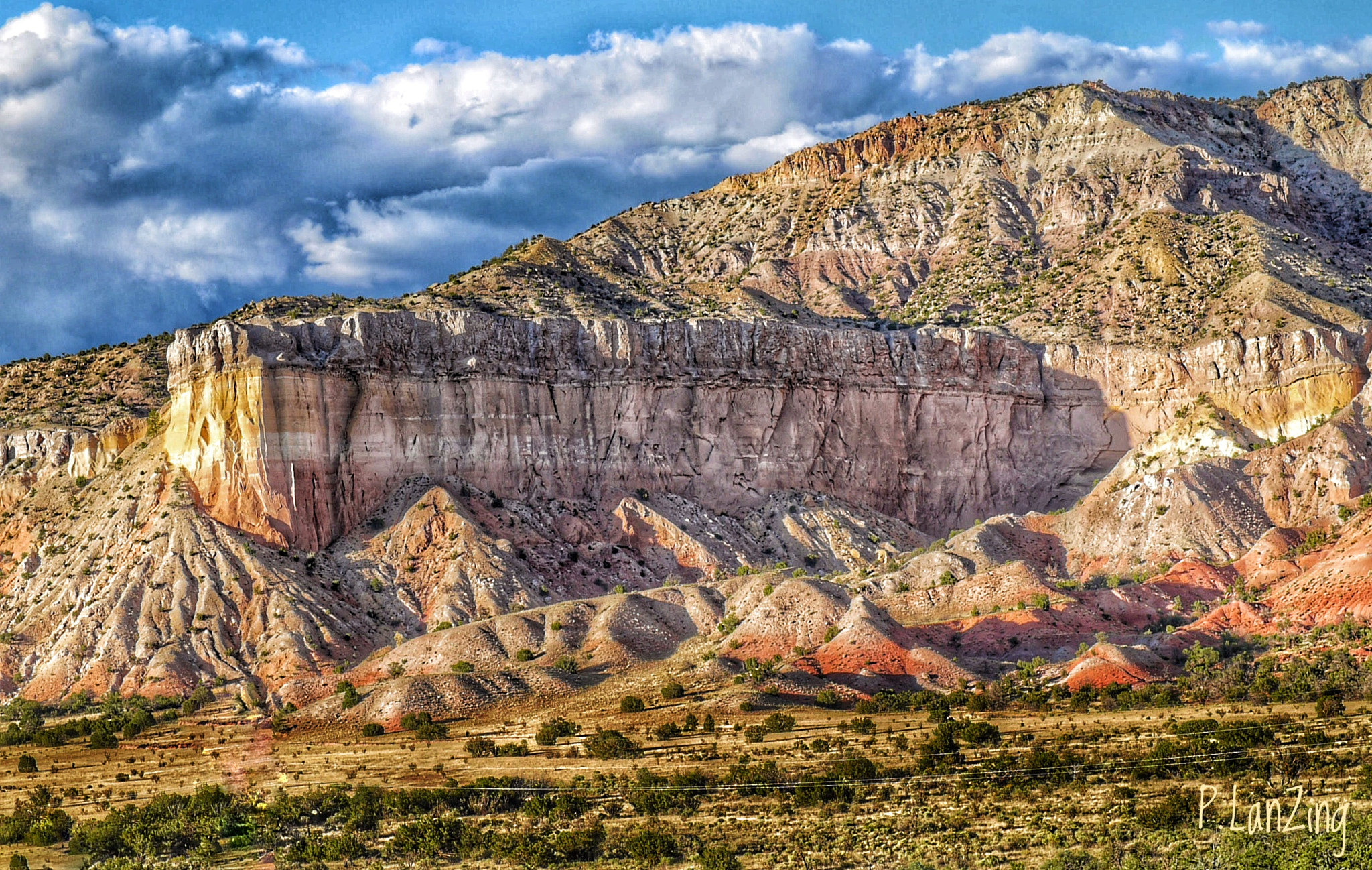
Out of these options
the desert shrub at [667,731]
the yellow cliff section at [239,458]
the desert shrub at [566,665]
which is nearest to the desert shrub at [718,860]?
the desert shrub at [667,731]

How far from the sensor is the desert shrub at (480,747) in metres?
54.7

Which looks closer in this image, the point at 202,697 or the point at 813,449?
the point at 202,697

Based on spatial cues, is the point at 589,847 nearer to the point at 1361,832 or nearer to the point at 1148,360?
the point at 1361,832

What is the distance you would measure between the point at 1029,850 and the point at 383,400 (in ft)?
155

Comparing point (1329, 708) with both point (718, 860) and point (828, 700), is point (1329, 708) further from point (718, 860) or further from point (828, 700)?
point (718, 860)

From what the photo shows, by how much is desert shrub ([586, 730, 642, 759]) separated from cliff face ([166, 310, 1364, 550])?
88.5 ft

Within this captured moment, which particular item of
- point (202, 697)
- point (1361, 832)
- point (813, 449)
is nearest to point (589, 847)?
point (1361, 832)

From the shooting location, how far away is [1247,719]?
51781mm

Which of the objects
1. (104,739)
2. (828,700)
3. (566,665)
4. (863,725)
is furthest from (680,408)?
(104,739)

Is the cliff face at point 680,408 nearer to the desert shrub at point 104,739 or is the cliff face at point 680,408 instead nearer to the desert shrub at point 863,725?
the desert shrub at point 104,739

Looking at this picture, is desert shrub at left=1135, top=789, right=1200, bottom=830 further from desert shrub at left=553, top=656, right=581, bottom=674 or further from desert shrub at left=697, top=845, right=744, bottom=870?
desert shrub at left=553, top=656, right=581, bottom=674

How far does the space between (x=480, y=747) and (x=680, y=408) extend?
34877 millimetres

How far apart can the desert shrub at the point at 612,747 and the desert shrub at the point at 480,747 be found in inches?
128

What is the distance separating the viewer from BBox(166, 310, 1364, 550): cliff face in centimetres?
7706
